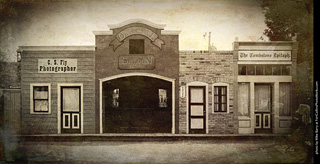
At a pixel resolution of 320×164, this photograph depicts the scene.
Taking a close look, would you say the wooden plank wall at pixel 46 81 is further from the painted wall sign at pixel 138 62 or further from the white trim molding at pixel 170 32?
the white trim molding at pixel 170 32

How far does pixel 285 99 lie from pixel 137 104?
397 centimetres

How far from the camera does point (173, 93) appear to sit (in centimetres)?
713

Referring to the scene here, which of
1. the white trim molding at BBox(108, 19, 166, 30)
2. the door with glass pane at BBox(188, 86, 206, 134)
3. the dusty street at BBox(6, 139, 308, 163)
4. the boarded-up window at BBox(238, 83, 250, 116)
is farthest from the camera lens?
the door with glass pane at BBox(188, 86, 206, 134)

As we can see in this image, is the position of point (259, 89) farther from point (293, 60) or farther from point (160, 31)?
point (160, 31)

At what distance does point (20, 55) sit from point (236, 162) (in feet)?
21.1

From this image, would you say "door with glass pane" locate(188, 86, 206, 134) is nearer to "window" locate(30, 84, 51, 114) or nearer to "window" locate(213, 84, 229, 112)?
"window" locate(213, 84, 229, 112)

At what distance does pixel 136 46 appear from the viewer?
23.2 feet

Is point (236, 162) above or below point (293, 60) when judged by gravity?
below

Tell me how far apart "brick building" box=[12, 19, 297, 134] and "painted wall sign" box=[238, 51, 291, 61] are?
0.03m

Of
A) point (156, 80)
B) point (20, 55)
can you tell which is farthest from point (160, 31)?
point (20, 55)

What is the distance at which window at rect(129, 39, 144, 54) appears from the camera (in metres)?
7.05

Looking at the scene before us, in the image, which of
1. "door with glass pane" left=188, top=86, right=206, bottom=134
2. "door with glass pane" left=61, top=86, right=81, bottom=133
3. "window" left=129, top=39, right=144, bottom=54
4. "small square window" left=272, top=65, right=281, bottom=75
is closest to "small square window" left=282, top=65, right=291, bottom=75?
"small square window" left=272, top=65, right=281, bottom=75

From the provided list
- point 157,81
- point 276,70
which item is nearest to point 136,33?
point 157,81

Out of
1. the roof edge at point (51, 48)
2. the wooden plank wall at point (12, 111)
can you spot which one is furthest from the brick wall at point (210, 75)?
the wooden plank wall at point (12, 111)
